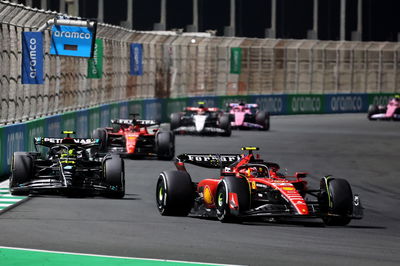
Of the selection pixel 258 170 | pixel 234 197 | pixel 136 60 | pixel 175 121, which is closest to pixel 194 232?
pixel 234 197

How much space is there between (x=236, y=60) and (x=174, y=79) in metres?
7.25

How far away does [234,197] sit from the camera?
1479 cm

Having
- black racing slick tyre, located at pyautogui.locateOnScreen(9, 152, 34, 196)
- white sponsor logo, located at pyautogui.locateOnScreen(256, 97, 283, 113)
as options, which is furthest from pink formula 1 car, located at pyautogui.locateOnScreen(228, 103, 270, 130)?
black racing slick tyre, located at pyautogui.locateOnScreen(9, 152, 34, 196)

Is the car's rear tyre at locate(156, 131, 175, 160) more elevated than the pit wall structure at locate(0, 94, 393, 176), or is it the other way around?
the pit wall structure at locate(0, 94, 393, 176)

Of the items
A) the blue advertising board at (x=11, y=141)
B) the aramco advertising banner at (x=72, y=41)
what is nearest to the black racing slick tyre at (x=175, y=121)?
the aramco advertising banner at (x=72, y=41)

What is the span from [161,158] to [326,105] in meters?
33.5

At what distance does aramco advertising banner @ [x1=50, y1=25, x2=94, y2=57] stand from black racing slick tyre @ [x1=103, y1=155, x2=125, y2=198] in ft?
30.2

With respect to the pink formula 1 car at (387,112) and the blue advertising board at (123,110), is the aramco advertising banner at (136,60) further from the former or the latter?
the pink formula 1 car at (387,112)

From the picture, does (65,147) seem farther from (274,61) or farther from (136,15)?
(136,15)

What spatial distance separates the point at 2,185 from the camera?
66.4 feet

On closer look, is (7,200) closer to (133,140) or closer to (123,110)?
(133,140)

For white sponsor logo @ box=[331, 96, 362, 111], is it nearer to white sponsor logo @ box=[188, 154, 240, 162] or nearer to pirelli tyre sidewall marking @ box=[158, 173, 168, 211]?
white sponsor logo @ box=[188, 154, 240, 162]

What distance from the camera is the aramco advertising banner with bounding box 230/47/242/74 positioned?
55344 mm

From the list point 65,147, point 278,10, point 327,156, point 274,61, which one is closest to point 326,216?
point 65,147
